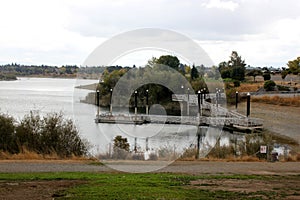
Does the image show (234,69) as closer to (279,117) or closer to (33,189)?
(279,117)

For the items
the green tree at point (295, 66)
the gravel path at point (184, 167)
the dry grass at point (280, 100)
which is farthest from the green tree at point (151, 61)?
the green tree at point (295, 66)

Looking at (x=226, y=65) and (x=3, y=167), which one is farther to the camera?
(x=226, y=65)

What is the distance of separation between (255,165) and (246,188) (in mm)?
5743

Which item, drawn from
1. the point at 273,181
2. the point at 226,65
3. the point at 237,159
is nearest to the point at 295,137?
the point at 237,159

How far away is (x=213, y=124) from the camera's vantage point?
47.3 m

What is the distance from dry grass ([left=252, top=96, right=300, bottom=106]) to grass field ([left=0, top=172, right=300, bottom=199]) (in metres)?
48.1

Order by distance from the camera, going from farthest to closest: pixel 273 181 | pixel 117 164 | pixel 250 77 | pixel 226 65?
pixel 226 65
pixel 250 77
pixel 117 164
pixel 273 181

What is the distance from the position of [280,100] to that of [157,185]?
54.3 meters

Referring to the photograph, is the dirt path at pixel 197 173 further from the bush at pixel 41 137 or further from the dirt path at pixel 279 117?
the dirt path at pixel 279 117

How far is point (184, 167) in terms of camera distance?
16.2 meters

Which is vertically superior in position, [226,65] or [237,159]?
[226,65]

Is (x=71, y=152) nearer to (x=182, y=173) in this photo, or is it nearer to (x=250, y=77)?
(x=182, y=173)

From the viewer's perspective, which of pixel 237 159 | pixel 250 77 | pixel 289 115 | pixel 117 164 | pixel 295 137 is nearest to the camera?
pixel 117 164

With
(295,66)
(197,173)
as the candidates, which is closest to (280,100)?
(295,66)
